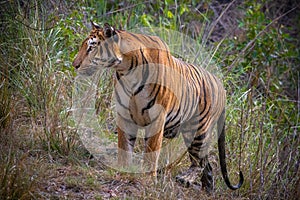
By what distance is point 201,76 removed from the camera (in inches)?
223

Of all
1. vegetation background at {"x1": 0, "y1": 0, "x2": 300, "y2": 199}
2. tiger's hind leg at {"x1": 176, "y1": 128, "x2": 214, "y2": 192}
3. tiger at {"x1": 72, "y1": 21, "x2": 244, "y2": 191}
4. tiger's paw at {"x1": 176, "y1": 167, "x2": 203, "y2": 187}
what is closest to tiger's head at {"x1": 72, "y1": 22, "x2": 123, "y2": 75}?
tiger at {"x1": 72, "y1": 21, "x2": 244, "y2": 191}

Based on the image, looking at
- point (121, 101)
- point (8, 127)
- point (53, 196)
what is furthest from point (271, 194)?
point (8, 127)

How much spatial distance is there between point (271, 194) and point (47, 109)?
235 cm

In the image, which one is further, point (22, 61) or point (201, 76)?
point (22, 61)

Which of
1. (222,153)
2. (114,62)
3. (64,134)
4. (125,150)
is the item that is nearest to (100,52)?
(114,62)

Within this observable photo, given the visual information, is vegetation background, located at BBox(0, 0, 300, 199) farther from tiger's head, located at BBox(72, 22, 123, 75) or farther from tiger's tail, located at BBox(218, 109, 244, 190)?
tiger's head, located at BBox(72, 22, 123, 75)

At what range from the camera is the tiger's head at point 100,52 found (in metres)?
4.64

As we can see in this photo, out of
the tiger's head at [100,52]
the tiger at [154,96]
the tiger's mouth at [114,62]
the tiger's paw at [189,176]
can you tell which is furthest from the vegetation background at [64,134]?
the tiger's mouth at [114,62]

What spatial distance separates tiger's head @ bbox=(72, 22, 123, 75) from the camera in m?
4.64

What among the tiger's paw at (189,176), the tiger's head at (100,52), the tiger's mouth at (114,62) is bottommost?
the tiger's paw at (189,176)

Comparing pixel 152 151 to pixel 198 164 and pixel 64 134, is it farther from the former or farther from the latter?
pixel 64 134

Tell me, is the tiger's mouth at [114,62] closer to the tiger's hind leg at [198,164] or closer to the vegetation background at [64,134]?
the vegetation background at [64,134]

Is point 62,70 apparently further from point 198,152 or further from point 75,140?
point 198,152

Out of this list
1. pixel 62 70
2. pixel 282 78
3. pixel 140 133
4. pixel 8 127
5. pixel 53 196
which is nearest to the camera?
pixel 53 196
